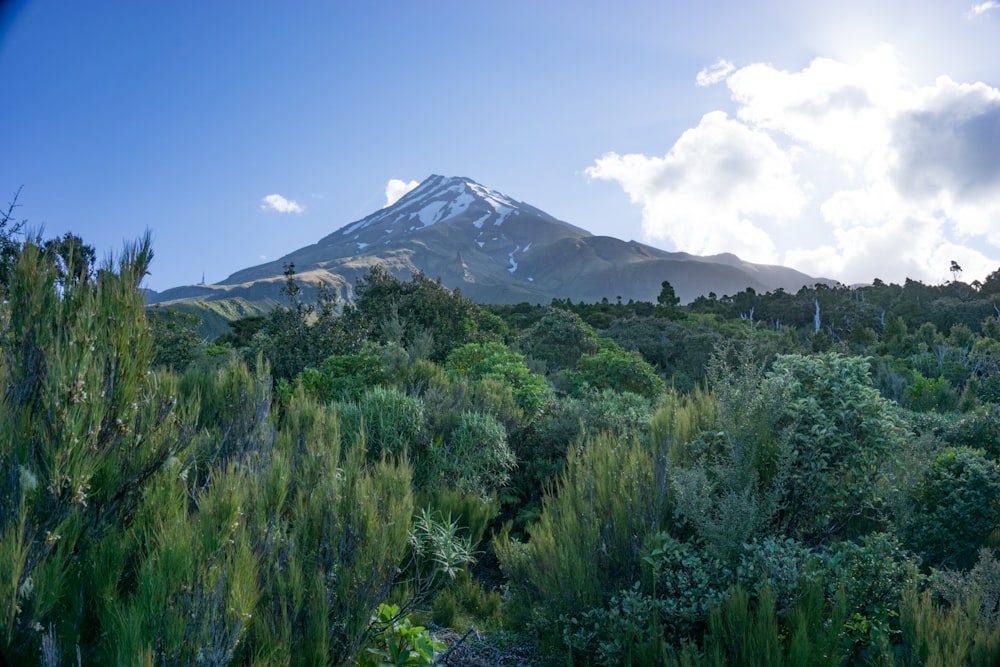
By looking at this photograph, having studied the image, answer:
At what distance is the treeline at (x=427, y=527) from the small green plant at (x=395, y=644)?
0.03 metres

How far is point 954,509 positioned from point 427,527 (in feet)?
15.5

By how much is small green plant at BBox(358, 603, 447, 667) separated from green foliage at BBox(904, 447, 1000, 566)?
13.6 feet

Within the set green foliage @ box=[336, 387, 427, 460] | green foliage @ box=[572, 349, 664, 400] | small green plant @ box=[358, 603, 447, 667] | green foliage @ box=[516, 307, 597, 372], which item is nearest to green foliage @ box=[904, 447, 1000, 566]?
small green plant @ box=[358, 603, 447, 667]

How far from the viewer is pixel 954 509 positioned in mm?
5594

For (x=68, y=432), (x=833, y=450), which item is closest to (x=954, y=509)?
(x=833, y=450)

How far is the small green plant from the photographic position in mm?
3506

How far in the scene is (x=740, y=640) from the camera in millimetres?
3615

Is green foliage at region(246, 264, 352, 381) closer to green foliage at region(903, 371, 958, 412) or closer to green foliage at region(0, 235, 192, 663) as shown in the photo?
green foliage at region(0, 235, 192, 663)

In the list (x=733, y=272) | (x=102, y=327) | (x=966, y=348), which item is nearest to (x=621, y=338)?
(x=966, y=348)

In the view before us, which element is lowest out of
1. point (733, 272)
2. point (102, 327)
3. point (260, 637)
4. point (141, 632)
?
point (260, 637)

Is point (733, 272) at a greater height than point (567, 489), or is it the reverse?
point (733, 272)

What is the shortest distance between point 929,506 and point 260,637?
5.99 metres

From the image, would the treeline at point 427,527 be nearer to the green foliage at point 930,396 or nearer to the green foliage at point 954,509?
the green foliage at point 954,509

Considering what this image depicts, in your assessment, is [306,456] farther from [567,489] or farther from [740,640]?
[740,640]
